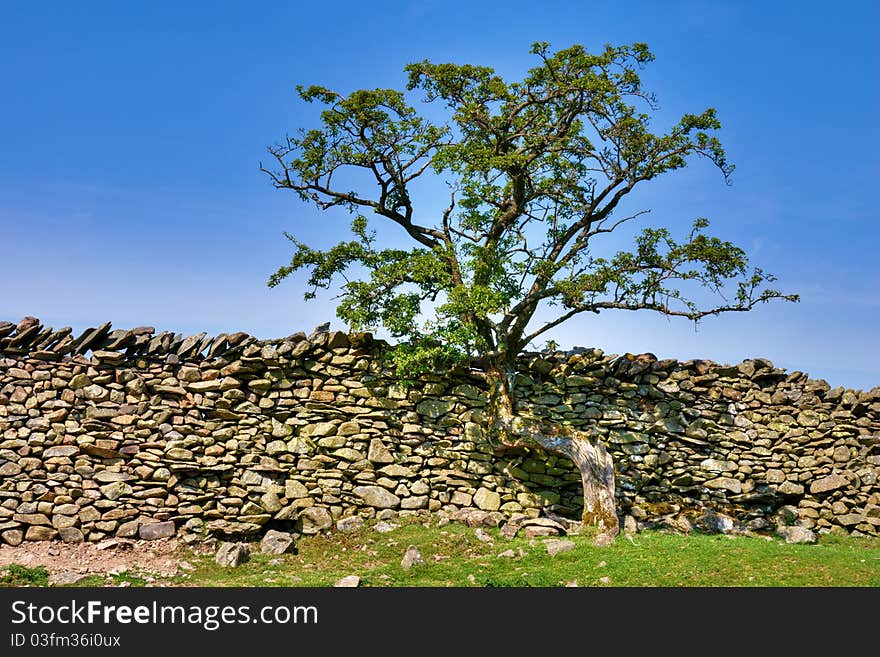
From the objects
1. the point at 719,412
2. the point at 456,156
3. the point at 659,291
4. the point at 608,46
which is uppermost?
the point at 608,46

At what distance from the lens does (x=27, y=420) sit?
1253 centimetres

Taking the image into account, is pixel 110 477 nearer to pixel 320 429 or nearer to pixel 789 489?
pixel 320 429

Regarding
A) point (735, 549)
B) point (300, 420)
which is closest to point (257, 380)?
point (300, 420)

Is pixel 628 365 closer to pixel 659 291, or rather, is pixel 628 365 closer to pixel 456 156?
pixel 659 291

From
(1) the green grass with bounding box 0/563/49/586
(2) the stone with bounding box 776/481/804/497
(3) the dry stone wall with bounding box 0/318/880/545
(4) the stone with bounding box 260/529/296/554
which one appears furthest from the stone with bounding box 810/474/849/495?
(1) the green grass with bounding box 0/563/49/586

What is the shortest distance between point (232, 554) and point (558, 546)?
4.64 m

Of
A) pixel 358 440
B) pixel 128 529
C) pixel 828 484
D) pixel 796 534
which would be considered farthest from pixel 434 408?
pixel 828 484

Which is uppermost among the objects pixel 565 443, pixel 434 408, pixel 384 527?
pixel 434 408

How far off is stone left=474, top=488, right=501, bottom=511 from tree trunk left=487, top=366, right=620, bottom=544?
34.4 inches

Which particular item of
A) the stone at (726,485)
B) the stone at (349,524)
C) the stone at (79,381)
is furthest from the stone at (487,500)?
the stone at (79,381)

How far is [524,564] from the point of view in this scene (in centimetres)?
1037

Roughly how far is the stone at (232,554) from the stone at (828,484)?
34.2 feet

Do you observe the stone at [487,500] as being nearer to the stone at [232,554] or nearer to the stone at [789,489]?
the stone at [232,554]

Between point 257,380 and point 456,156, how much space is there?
507cm
